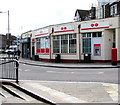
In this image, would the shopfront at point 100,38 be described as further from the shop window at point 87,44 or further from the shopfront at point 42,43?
the shopfront at point 42,43

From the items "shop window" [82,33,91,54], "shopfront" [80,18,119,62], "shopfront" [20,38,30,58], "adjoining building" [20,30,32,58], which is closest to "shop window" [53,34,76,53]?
"shop window" [82,33,91,54]

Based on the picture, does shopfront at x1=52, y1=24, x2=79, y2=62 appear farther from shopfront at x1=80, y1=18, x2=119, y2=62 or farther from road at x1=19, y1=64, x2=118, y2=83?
road at x1=19, y1=64, x2=118, y2=83

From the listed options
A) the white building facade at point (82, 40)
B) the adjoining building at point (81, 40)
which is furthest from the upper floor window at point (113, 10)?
the white building facade at point (82, 40)

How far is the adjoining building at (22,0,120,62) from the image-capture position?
74.5ft

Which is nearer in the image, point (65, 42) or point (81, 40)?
point (81, 40)

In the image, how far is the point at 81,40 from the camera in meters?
24.5

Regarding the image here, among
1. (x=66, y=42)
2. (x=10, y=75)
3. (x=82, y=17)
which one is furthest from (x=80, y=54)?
(x=82, y=17)

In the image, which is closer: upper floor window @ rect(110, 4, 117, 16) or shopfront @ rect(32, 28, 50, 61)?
shopfront @ rect(32, 28, 50, 61)

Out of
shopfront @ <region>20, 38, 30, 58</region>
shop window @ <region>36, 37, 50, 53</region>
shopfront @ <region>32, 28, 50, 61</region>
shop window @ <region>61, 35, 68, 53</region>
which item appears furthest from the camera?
shopfront @ <region>20, 38, 30, 58</region>

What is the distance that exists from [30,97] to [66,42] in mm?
18920

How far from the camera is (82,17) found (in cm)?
4806

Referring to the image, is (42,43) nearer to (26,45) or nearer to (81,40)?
(81,40)

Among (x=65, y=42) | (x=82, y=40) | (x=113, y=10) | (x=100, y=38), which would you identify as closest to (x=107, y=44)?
(x=100, y=38)

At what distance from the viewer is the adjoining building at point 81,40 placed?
22719mm
